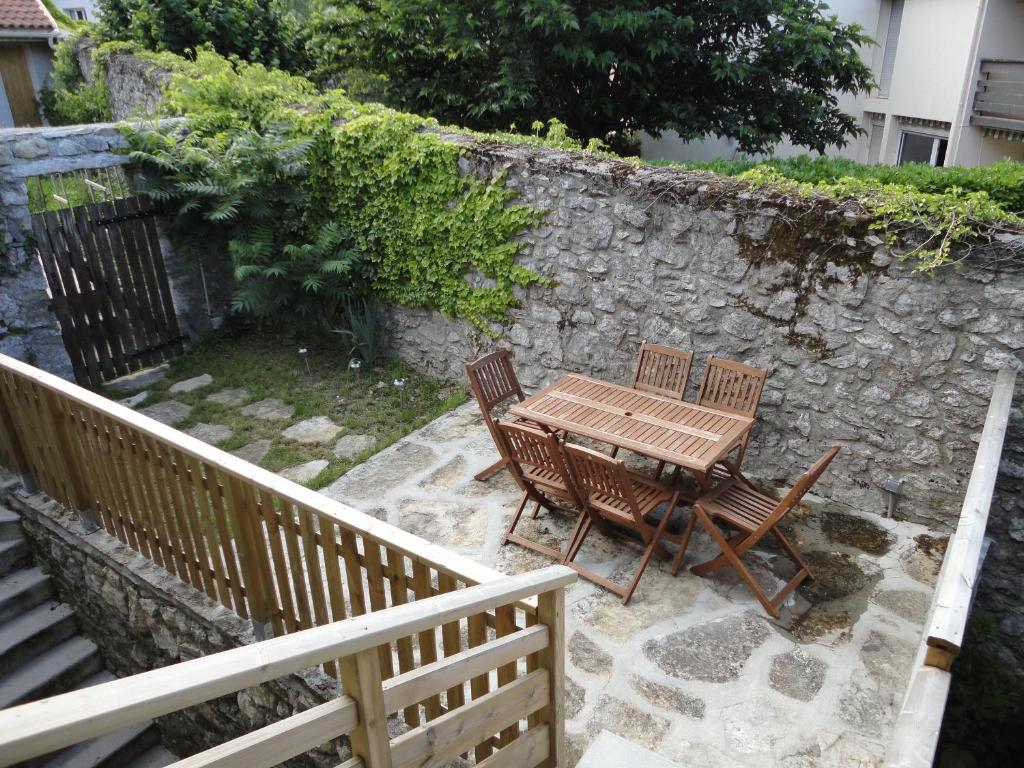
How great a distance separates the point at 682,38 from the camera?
9.29m

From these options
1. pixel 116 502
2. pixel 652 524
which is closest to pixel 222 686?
pixel 116 502

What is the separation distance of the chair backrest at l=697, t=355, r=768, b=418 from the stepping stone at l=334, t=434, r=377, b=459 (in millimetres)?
2510

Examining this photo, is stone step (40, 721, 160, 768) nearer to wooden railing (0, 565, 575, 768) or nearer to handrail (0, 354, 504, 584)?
handrail (0, 354, 504, 584)

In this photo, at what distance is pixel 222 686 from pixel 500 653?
1.07 meters

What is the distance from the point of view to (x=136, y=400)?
6.51 metres

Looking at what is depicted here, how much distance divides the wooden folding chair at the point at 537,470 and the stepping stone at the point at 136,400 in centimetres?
368

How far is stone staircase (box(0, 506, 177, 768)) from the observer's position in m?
4.39

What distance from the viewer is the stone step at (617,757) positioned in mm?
2646

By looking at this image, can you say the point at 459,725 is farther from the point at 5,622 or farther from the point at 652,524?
the point at 5,622

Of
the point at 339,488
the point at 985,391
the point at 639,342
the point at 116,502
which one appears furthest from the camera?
the point at 639,342

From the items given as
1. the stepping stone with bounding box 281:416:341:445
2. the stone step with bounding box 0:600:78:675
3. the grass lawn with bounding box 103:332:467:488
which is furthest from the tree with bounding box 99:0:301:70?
the stone step with bounding box 0:600:78:675

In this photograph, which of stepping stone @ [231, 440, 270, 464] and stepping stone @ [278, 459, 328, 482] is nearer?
stepping stone @ [278, 459, 328, 482]

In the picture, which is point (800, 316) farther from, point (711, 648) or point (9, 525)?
point (9, 525)

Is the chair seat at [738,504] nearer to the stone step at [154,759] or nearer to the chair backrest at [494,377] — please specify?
the chair backrest at [494,377]
